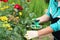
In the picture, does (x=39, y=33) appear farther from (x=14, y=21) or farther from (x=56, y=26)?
(x=14, y=21)

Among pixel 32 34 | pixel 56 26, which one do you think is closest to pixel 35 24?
pixel 32 34

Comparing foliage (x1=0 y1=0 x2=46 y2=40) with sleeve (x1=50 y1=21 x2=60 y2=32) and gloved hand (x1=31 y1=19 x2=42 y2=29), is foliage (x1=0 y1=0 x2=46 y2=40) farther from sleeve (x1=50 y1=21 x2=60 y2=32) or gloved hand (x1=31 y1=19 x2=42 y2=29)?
sleeve (x1=50 y1=21 x2=60 y2=32)

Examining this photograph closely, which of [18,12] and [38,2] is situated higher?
[18,12]

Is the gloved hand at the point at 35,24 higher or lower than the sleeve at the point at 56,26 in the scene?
lower

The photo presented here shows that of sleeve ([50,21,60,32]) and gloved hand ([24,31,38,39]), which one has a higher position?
sleeve ([50,21,60,32])

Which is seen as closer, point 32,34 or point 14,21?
Answer: point 32,34

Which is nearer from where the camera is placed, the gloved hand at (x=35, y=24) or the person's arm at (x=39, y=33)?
the person's arm at (x=39, y=33)

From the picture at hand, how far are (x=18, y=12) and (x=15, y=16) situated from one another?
8 centimetres

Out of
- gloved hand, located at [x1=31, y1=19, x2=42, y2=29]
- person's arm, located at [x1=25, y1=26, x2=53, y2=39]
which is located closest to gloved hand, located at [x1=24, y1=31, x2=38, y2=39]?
person's arm, located at [x1=25, y1=26, x2=53, y2=39]

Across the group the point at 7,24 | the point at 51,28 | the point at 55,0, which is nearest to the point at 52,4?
the point at 55,0

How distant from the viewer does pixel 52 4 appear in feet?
10.6

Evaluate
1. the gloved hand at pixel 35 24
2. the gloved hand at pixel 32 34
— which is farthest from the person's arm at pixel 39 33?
the gloved hand at pixel 35 24

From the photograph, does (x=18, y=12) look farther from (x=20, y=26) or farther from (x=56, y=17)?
(x=56, y=17)

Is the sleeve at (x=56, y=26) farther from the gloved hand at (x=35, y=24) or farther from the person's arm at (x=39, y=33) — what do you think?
the gloved hand at (x=35, y=24)
